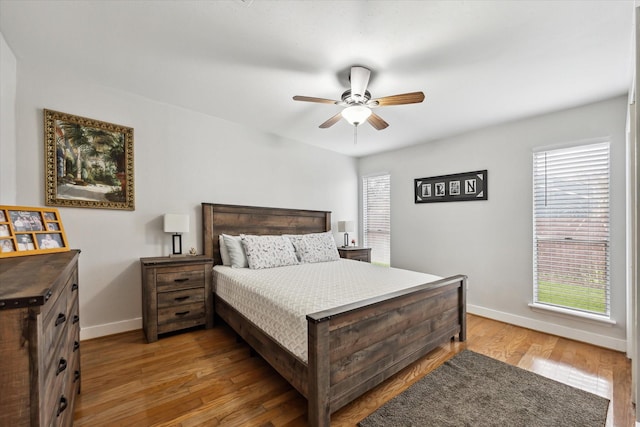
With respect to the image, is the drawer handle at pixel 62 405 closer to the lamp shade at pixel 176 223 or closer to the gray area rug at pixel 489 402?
the gray area rug at pixel 489 402

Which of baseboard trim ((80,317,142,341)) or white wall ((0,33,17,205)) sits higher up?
white wall ((0,33,17,205))

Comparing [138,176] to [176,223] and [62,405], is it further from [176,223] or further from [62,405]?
[62,405]

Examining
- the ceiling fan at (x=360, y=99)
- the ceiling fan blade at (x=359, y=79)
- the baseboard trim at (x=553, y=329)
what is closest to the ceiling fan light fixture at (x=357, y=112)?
the ceiling fan at (x=360, y=99)

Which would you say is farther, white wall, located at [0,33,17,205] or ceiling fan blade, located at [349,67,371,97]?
ceiling fan blade, located at [349,67,371,97]

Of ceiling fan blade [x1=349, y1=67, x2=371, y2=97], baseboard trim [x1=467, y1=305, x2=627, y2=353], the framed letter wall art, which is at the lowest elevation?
baseboard trim [x1=467, y1=305, x2=627, y2=353]

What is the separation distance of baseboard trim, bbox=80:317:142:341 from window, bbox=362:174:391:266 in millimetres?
3769

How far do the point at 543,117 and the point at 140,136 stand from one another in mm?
4640

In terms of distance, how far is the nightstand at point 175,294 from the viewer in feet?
8.73

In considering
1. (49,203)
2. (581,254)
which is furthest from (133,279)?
(581,254)

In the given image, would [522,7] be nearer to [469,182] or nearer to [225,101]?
[469,182]

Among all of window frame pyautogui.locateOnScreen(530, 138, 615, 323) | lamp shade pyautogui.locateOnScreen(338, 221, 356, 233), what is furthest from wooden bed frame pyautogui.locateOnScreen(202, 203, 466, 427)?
lamp shade pyautogui.locateOnScreen(338, 221, 356, 233)

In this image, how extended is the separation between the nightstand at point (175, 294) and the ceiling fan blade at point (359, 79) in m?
2.37

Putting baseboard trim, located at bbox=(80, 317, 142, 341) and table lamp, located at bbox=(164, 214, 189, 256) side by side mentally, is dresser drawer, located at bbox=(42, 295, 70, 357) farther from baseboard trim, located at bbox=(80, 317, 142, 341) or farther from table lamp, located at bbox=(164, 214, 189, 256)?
baseboard trim, located at bbox=(80, 317, 142, 341)

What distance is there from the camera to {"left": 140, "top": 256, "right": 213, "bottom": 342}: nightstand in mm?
2660
